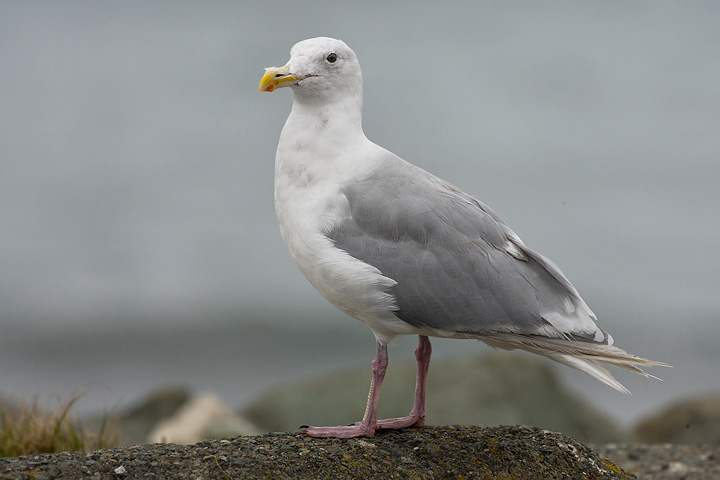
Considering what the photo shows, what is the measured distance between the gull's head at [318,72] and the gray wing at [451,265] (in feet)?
2.46

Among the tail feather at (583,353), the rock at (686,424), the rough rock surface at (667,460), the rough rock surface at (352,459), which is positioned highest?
the tail feather at (583,353)

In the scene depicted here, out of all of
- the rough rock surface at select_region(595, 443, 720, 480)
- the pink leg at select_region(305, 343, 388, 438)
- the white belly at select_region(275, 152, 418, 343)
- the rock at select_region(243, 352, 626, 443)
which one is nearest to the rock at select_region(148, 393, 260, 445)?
the rock at select_region(243, 352, 626, 443)

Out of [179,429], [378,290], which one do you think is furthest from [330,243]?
[179,429]

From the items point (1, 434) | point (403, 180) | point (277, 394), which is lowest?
point (277, 394)

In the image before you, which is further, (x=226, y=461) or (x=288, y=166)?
(x=288, y=166)

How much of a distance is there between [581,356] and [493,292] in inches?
28.9

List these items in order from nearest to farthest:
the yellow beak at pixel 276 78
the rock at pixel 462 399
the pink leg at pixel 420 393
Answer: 1. the yellow beak at pixel 276 78
2. the pink leg at pixel 420 393
3. the rock at pixel 462 399

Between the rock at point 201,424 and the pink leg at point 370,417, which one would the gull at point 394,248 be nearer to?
the pink leg at point 370,417

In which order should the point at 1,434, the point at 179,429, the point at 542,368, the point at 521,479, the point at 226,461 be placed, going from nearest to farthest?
1. the point at 226,461
2. the point at 521,479
3. the point at 1,434
4. the point at 179,429
5. the point at 542,368

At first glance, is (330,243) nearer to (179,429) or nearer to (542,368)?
(179,429)

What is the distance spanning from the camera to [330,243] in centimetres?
557

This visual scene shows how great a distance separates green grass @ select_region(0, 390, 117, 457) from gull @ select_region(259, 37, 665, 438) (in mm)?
2933

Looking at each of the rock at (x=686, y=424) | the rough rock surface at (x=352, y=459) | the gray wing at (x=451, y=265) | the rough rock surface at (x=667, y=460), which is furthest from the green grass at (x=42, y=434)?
the rock at (x=686, y=424)

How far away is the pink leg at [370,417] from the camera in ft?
19.2
